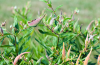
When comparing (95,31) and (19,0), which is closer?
(95,31)

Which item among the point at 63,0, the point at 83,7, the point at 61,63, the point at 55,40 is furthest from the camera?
the point at 63,0

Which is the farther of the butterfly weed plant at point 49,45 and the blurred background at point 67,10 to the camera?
the blurred background at point 67,10

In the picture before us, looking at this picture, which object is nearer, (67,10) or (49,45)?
(49,45)

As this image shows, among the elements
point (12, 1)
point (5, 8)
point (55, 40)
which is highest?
point (12, 1)

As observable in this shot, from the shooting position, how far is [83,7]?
4945 millimetres

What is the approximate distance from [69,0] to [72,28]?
17.3 feet

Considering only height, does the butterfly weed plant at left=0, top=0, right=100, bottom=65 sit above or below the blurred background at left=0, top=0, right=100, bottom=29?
below

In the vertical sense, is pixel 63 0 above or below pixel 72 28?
above

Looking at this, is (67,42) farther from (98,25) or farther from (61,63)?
(98,25)

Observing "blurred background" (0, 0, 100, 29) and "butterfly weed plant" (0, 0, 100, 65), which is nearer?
"butterfly weed plant" (0, 0, 100, 65)

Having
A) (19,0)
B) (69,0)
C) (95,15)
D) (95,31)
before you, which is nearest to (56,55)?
(95,31)

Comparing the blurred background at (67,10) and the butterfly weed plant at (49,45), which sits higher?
the blurred background at (67,10)

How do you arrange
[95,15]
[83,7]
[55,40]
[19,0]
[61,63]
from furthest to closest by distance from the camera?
[19,0], [83,7], [95,15], [55,40], [61,63]

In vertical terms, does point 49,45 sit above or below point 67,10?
below
